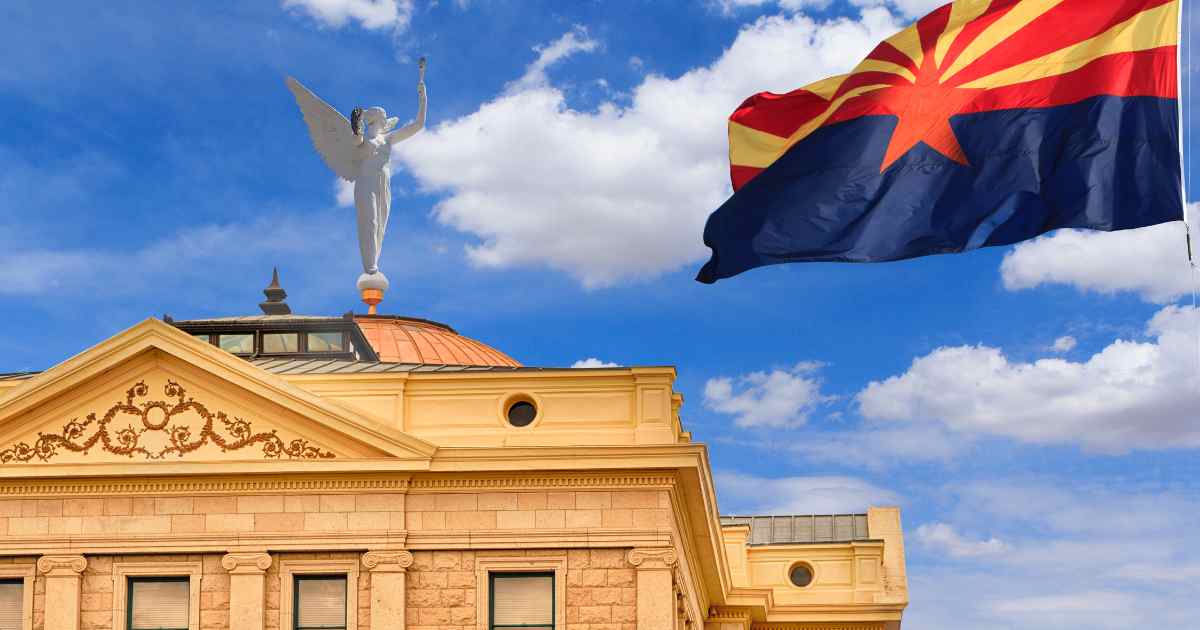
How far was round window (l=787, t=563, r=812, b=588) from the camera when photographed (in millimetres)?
55281

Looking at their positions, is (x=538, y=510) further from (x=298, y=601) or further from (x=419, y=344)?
(x=419, y=344)

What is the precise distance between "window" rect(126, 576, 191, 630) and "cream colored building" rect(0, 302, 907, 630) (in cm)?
4

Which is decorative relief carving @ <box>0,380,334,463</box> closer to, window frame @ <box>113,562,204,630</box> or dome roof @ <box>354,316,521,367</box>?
window frame @ <box>113,562,204,630</box>

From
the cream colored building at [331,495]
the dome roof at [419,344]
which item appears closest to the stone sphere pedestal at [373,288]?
the dome roof at [419,344]

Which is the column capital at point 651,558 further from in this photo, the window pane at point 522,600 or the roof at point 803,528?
the roof at point 803,528

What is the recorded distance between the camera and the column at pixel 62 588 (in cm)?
3344

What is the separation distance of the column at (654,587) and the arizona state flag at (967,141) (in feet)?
33.5

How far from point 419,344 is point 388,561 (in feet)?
49.2


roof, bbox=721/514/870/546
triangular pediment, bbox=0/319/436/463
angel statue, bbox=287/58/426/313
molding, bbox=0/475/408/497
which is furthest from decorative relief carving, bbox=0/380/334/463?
roof, bbox=721/514/870/546

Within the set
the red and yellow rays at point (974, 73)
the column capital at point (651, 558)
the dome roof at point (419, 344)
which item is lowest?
the column capital at point (651, 558)

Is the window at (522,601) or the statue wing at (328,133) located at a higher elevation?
the statue wing at (328,133)

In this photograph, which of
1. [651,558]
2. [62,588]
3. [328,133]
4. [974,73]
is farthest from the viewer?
[328,133]

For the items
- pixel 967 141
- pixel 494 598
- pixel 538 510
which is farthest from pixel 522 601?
pixel 967 141

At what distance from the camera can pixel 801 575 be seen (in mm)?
55438
